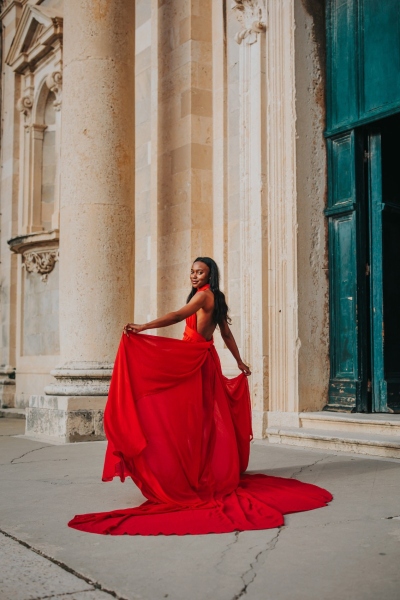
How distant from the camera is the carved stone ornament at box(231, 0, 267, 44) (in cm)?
843

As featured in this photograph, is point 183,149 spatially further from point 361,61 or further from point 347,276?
point 347,276

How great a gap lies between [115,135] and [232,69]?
1799 millimetres

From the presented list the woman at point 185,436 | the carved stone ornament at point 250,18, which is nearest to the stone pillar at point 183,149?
the carved stone ornament at point 250,18

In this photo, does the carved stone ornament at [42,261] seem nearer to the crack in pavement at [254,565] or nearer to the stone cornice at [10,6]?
the stone cornice at [10,6]

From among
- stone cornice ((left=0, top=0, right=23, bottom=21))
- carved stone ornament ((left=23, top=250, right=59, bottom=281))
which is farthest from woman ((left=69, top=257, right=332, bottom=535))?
stone cornice ((left=0, top=0, right=23, bottom=21))

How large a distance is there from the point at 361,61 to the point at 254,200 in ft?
6.26

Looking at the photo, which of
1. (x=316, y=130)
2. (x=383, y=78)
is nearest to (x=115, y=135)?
(x=316, y=130)

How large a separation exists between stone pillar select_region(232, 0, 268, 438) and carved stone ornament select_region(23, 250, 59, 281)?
542cm

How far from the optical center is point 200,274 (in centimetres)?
533

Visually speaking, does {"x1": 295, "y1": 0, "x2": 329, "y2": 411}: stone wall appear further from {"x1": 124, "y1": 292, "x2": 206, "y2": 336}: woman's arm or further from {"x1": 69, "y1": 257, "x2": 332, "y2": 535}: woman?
{"x1": 124, "y1": 292, "x2": 206, "y2": 336}: woman's arm

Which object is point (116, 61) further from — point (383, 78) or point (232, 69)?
point (383, 78)

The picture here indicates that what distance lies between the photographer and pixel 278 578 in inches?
119

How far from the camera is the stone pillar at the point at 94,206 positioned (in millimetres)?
8477

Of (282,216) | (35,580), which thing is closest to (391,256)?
(282,216)
